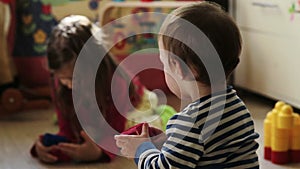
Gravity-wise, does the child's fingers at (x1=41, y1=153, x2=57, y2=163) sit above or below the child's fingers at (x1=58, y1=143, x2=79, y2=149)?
below

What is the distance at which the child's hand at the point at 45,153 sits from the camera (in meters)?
1.65

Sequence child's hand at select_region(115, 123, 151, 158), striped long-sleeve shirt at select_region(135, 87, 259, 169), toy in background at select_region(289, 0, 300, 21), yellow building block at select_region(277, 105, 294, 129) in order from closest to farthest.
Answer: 1. striped long-sleeve shirt at select_region(135, 87, 259, 169)
2. child's hand at select_region(115, 123, 151, 158)
3. yellow building block at select_region(277, 105, 294, 129)
4. toy in background at select_region(289, 0, 300, 21)

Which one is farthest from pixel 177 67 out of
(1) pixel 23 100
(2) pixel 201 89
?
(1) pixel 23 100

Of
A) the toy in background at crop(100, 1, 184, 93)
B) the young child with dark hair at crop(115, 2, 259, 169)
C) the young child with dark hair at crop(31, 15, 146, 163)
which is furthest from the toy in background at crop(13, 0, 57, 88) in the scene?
the young child with dark hair at crop(115, 2, 259, 169)

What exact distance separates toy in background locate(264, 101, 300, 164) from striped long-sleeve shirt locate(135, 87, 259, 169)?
2.16 feet

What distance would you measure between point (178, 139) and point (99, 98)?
768 millimetres

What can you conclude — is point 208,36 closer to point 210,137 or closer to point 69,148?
point 210,137

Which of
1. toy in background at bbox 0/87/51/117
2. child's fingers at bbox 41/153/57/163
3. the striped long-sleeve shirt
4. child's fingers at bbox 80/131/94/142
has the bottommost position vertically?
toy in background at bbox 0/87/51/117

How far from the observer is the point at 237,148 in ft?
3.03

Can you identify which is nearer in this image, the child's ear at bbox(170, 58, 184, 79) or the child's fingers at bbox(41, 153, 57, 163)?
the child's ear at bbox(170, 58, 184, 79)

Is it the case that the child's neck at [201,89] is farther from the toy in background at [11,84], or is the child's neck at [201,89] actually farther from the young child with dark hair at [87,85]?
the toy in background at [11,84]

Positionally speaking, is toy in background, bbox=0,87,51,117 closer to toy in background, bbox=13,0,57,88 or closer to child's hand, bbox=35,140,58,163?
toy in background, bbox=13,0,57,88

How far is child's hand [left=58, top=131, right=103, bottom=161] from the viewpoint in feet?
5.34

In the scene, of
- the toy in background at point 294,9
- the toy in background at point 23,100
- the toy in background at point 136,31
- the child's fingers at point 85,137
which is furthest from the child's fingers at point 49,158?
the toy in background at point 294,9
